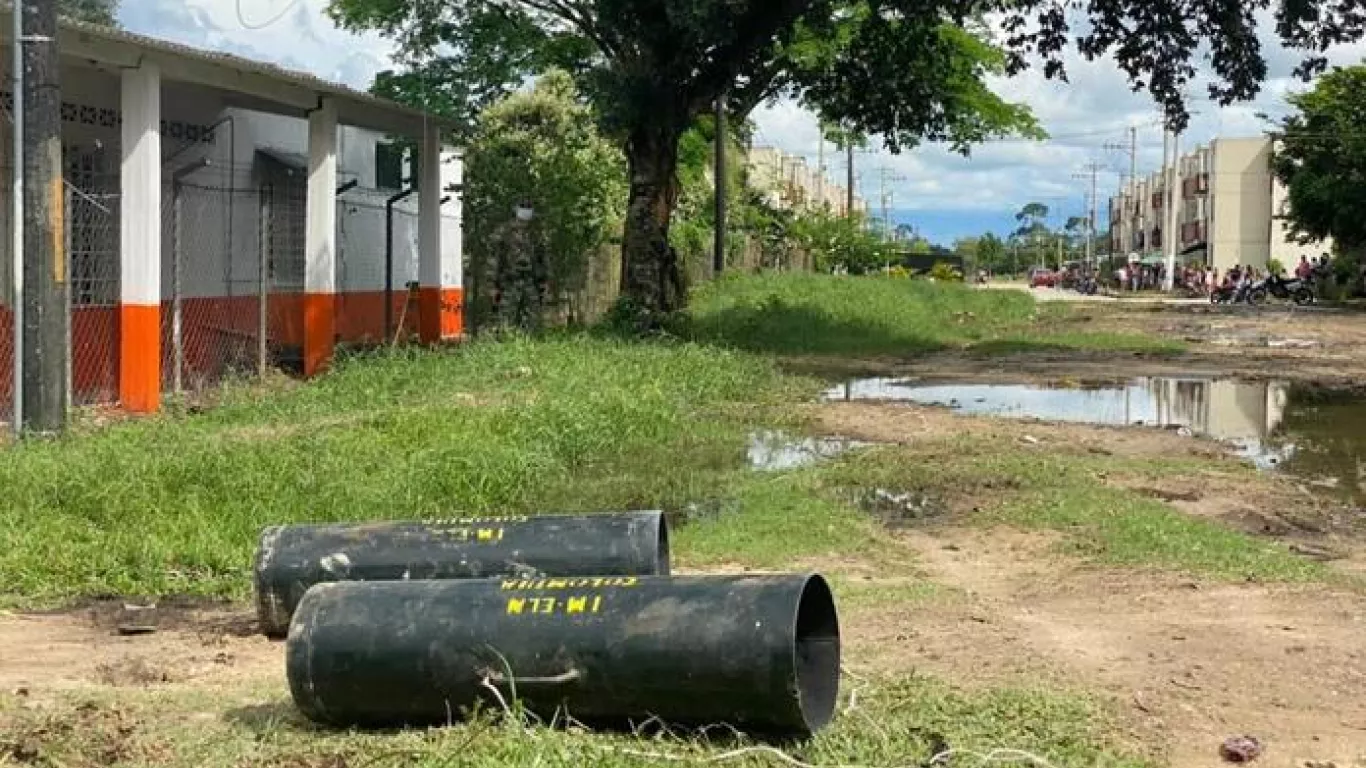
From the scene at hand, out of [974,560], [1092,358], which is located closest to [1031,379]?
[1092,358]

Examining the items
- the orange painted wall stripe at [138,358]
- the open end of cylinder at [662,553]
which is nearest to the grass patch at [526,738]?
the open end of cylinder at [662,553]

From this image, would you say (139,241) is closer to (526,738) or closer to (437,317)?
(437,317)

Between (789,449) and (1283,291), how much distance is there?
43232 mm

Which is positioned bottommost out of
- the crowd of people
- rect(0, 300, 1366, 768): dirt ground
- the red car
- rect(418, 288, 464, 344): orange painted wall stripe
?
rect(0, 300, 1366, 768): dirt ground

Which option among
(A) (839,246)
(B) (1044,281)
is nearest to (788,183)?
(A) (839,246)

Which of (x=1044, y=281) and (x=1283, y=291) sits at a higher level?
(x=1044, y=281)

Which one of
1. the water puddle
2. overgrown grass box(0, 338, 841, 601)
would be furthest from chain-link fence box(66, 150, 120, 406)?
the water puddle

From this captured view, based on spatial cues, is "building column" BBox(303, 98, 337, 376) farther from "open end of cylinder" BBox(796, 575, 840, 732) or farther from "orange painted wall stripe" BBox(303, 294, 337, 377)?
"open end of cylinder" BBox(796, 575, 840, 732)

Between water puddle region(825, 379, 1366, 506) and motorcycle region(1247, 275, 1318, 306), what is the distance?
1229 inches

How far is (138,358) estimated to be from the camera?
1312cm

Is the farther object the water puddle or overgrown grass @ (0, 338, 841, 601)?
the water puddle

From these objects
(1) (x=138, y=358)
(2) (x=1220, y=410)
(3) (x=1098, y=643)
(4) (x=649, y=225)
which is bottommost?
(3) (x=1098, y=643)

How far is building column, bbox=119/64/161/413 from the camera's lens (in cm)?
1314

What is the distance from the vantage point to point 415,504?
8.77 m
